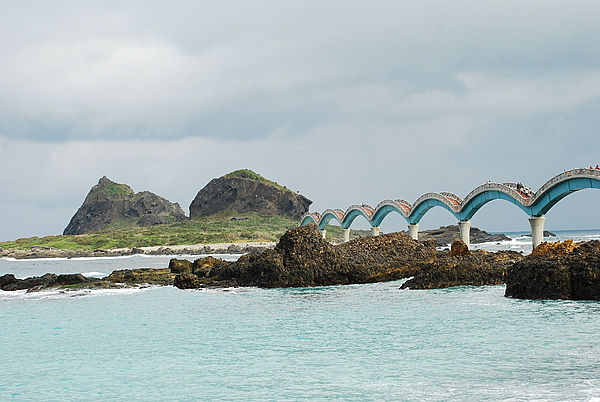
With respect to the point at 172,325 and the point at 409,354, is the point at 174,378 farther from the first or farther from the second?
the point at 172,325

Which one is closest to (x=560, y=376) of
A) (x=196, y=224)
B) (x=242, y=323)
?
(x=242, y=323)

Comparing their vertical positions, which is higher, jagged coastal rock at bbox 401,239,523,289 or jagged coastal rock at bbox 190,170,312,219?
jagged coastal rock at bbox 190,170,312,219

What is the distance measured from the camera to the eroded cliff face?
176 m

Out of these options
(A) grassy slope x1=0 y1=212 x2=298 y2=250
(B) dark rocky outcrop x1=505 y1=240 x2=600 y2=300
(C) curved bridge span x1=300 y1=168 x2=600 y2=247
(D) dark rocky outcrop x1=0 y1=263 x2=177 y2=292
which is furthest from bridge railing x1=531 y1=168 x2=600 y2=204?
(A) grassy slope x1=0 y1=212 x2=298 y2=250

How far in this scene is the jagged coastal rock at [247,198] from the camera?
17625 centimetres

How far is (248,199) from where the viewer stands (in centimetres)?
18038

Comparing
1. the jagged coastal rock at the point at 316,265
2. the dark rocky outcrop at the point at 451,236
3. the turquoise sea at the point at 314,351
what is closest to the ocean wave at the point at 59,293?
the jagged coastal rock at the point at 316,265

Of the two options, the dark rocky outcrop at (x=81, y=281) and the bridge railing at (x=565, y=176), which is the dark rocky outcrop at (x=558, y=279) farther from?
the bridge railing at (x=565, y=176)

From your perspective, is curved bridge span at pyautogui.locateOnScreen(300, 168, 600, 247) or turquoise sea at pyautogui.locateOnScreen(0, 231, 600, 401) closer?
turquoise sea at pyautogui.locateOnScreen(0, 231, 600, 401)

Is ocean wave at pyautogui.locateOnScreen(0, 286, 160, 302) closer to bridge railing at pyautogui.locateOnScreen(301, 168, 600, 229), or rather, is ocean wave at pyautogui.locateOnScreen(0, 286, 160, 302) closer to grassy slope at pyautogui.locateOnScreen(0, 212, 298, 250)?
bridge railing at pyautogui.locateOnScreen(301, 168, 600, 229)

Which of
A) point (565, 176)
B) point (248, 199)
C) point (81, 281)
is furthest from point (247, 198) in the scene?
point (81, 281)

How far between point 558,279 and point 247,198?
166513 millimetres

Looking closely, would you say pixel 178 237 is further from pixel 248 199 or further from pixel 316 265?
pixel 316 265

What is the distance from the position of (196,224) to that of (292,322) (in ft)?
465
